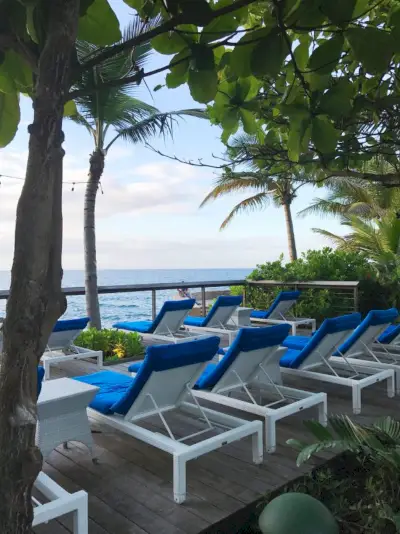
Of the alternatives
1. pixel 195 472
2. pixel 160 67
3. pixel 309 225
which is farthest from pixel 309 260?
pixel 309 225

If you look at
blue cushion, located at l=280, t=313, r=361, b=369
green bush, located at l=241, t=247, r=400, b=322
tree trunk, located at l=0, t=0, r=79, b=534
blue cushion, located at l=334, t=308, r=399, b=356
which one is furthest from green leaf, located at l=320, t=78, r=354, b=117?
green bush, located at l=241, t=247, r=400, b=322

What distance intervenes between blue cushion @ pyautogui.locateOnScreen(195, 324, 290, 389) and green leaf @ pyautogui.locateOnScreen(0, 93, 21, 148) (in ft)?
8.38

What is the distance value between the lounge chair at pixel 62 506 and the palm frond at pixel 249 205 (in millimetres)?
17110

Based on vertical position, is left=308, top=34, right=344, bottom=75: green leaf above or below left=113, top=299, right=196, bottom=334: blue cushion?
above

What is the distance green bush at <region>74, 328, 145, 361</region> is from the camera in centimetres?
659

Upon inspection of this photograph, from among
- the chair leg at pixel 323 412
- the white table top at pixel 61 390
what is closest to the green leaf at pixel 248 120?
the white table top at pixel 61 390

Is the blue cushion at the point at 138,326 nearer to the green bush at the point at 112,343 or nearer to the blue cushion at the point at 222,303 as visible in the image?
the green bush at the point at 112,343

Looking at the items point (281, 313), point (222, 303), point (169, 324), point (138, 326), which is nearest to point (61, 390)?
point (169, 324)

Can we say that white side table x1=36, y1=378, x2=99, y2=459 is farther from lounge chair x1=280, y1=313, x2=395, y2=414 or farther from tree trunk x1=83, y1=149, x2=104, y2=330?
tree trunk x1=83, y1=149, x2=104, y2=330

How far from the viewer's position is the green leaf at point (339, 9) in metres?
0.92

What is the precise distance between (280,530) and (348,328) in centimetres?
265

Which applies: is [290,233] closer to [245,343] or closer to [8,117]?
[245,343]

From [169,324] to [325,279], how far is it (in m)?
3.75

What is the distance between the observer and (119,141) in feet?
27.3
